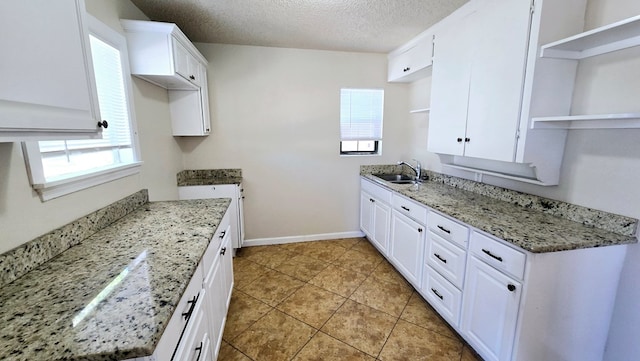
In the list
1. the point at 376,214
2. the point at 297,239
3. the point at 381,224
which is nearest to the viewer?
the point at 381,224

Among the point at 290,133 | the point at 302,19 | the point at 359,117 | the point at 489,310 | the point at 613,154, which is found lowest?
the point at 489,310

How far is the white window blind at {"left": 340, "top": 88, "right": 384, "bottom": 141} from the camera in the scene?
3406 mm

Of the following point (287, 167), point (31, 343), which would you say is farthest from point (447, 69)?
point (31, 343)

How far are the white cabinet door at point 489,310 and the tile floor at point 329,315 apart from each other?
0.23 m

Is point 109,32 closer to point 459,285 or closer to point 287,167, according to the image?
point 287,167

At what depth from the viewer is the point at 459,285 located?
1.81 m

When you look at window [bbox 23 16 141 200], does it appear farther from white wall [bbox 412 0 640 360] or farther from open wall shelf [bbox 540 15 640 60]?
white wall [bbox 412 0 640 360]

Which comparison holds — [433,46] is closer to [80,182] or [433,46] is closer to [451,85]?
[451,85]

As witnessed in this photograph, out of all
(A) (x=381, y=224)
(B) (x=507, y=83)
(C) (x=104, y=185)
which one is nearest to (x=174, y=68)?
(C) (x=104, y=185)

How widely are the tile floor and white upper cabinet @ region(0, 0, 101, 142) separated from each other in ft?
5.42

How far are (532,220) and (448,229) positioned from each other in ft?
1.61

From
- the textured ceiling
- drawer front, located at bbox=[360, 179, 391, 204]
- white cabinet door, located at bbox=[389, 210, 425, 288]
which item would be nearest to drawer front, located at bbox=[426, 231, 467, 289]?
white cabinet door, located at bbox=[389, 210, 425, 288]

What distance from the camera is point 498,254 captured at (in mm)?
1489

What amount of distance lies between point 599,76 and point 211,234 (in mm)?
2404
